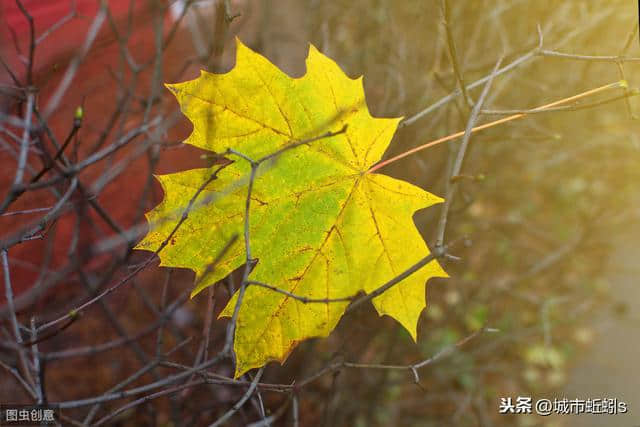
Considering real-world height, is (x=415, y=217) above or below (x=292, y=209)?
above

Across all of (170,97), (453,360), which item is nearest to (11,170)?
(170,97)

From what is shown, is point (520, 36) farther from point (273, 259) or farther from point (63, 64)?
point (273, 259)

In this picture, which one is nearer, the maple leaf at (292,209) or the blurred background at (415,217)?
the maple leaf at (292,209)

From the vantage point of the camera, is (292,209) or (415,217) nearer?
(292,209)

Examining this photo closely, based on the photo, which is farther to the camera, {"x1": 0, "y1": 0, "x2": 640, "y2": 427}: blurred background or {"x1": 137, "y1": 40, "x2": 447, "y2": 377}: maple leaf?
{"x1": 0, "y1": 0, "x2": 640, "y2": 427}: blurred background
